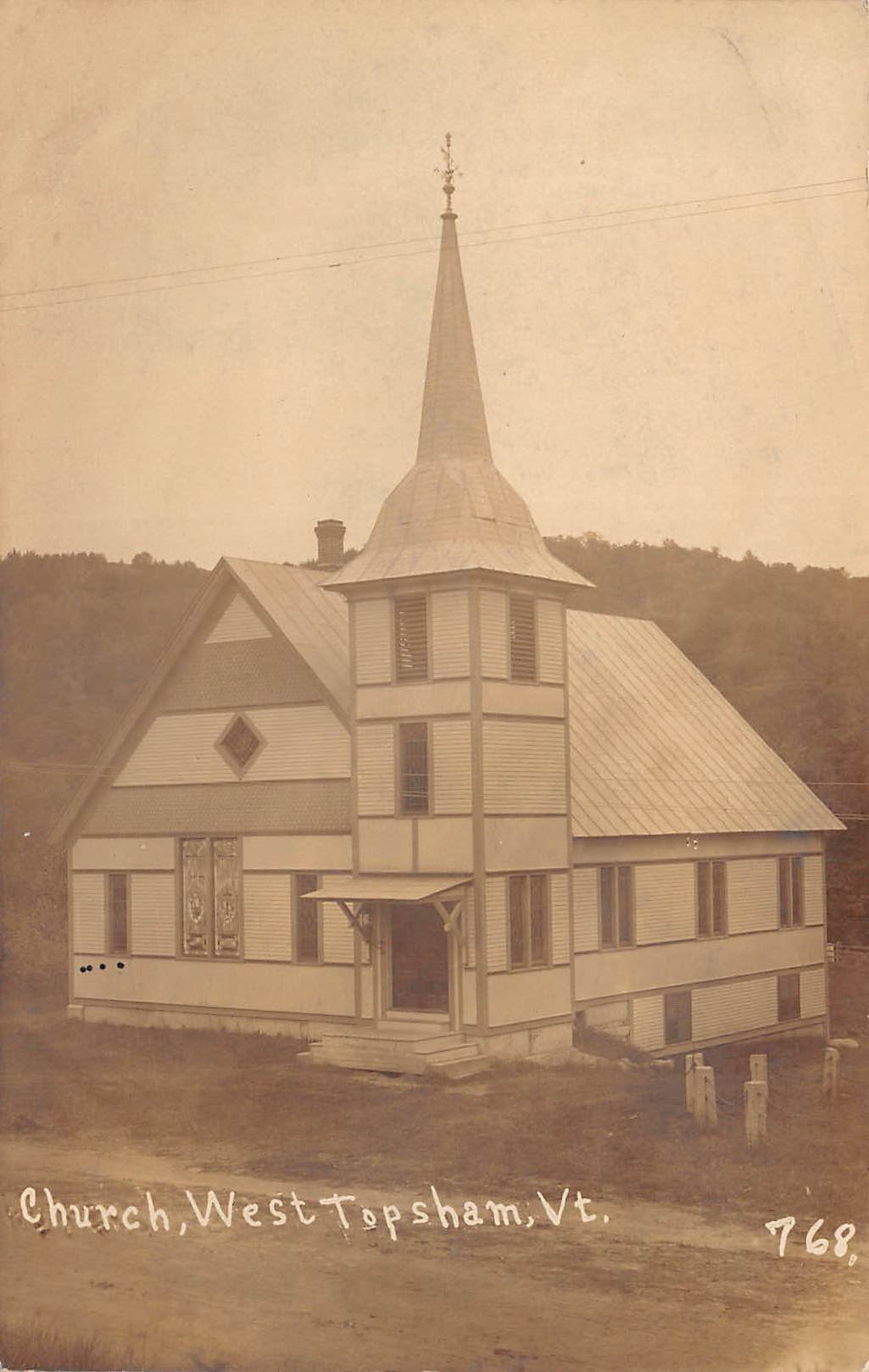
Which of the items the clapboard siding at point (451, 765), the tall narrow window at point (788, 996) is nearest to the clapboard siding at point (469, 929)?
the clapboard siding at point (451, 765)

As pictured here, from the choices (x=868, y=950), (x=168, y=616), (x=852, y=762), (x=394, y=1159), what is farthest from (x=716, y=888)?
(x=394, y=1159)

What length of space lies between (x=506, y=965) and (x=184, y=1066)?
494cm

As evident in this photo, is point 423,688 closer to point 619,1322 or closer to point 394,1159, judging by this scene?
Answer: point 394,1159

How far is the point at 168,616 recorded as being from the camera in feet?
86.8

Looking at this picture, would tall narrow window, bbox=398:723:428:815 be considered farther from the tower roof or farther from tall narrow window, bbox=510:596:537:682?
the tower roof

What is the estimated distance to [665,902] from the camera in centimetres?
2798

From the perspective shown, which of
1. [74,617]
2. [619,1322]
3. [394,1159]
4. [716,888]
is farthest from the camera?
[716,888]

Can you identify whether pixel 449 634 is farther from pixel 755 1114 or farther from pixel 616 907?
pixel 755 1114

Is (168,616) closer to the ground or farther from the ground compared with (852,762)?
farther from the ground

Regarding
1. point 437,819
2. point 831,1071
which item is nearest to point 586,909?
point 437,819

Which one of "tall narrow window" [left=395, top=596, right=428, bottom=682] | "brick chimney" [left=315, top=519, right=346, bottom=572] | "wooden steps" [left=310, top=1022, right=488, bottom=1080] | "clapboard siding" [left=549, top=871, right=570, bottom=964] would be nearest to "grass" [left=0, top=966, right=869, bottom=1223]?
"wooden steps" [left=310, top=1022, right=488, bottom=1080]

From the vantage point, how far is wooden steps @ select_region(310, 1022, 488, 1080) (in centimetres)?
2225

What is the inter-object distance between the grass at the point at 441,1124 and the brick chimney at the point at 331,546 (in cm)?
879

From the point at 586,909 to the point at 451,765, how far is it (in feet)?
13.7
